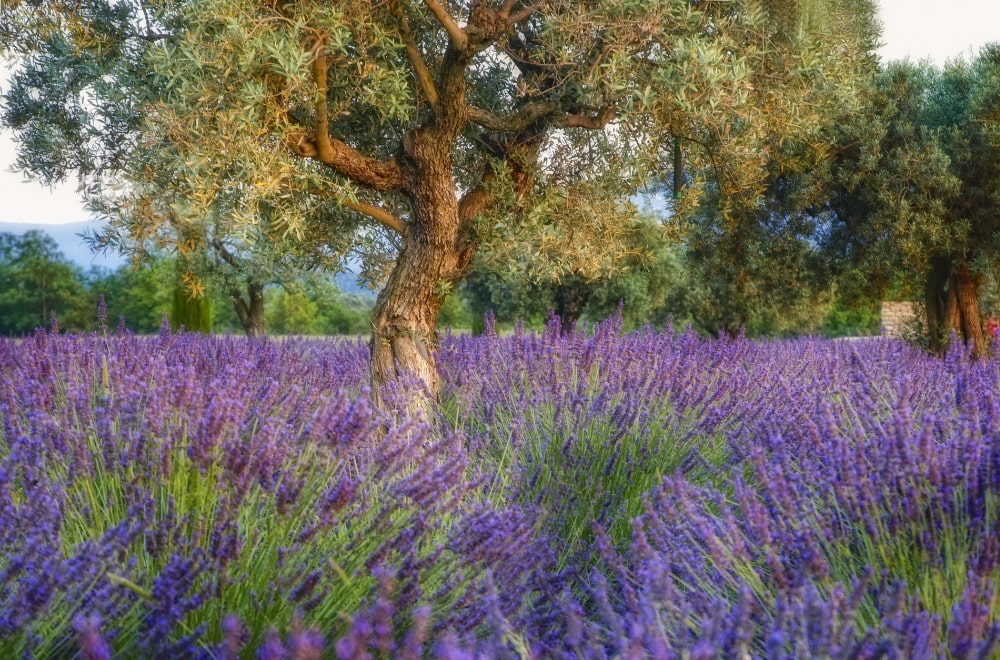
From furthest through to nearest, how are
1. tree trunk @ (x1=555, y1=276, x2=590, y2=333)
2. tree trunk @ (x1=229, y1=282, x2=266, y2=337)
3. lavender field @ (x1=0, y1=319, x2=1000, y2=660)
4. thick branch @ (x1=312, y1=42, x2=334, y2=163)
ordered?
1. tree trunk @ (x1=229, y1=282, x2=266, y2=337)
2. tree trunk @ (x1=555, y1=276, x2=590, y2=333)
3. thick branch @ (x1=312, y1=42, x2=334, y2=163)
4. lavender field @ (x1=0, y1=319, x2=1000, y2=660)

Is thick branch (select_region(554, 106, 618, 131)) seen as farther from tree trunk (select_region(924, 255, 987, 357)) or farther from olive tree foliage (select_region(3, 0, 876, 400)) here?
tree trunk (select_region(924, 255, 987, 357))

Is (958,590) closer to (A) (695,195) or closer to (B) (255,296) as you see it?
(A) (695,195)

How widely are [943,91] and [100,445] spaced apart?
10933 mm

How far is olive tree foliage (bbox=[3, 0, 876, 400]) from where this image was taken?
495 cm

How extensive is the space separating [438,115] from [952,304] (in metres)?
8.34

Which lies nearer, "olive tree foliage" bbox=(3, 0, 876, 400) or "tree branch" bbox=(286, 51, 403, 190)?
"olive tree foliage" bbox=(3, 0, 876, 400)

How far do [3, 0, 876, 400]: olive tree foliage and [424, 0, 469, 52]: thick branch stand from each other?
2cm

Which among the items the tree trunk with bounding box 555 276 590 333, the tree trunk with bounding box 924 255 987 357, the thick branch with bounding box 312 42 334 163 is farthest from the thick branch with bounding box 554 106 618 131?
the tree trunk with bounding box 555 276 590 333

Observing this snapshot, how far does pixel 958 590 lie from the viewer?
2.31m

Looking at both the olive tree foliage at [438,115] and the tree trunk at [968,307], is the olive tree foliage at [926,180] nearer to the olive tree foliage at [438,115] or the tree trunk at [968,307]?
the tree trunk at [968,307]

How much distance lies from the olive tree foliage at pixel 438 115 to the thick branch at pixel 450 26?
0.05 feet

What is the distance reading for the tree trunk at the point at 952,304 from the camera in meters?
11.1

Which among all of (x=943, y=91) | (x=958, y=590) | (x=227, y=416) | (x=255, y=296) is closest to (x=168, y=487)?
(x=227, y=416)

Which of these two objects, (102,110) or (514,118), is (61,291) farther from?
(514,118)
